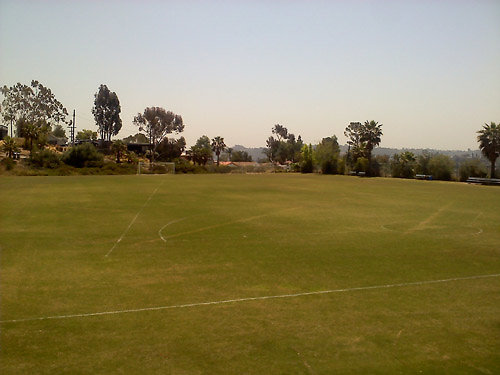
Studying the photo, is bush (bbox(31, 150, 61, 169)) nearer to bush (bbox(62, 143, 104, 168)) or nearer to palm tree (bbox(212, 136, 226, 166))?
bush (bbox(62, 143, 104, 168))

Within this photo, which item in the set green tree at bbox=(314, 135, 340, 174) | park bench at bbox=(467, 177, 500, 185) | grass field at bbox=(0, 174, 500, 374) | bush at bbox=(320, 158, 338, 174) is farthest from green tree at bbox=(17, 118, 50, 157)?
park bench at bbox=(467, 177, 500, 185)

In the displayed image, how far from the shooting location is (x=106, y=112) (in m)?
112

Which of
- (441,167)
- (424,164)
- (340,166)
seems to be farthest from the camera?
(340,166)

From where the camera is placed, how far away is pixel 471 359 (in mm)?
6484

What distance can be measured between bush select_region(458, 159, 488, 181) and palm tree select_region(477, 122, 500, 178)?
7.83ft

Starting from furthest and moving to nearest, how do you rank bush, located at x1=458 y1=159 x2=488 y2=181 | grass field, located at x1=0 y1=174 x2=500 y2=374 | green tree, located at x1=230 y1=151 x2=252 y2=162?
green tree, located at x1=230 y1=151 x2=252 y2=162
bush, located at x1=458 y1=159 x2=488 y2=181
grass field, located at x1=0 y1=174 x2=500 y2=374

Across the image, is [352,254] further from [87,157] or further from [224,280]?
[87,157]

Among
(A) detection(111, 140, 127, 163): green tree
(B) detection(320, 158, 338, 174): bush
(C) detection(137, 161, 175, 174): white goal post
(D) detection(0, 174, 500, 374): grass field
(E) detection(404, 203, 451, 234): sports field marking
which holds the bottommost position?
(D) detection(0, 174, 500, 374): grass field

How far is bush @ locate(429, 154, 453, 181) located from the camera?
55969 millimetres

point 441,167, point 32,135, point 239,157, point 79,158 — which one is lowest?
point 79,158

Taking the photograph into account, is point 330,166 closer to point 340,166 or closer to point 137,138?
point 340,166

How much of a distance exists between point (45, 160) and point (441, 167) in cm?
5911

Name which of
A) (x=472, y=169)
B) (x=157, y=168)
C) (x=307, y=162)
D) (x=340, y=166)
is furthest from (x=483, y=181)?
(x=157, y=168)

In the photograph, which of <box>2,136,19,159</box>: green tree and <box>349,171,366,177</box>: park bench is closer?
<box>349,171,366,177</box>: park bench
